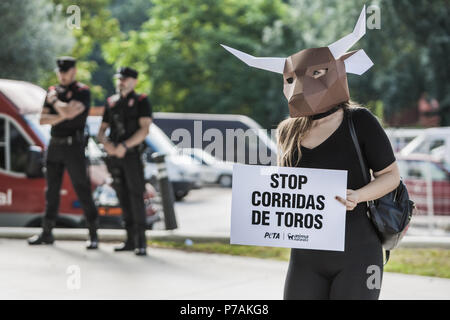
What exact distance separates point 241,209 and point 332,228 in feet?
1.40

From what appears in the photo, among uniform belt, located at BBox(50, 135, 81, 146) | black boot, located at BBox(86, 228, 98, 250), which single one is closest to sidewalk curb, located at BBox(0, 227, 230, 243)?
black boot, located at BBox(86, 228, 98, 250)

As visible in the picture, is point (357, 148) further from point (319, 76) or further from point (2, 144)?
point (2, 144)

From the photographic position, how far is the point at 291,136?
3.63m

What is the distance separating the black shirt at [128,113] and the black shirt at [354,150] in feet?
15.9

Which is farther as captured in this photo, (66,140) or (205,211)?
(205,211)

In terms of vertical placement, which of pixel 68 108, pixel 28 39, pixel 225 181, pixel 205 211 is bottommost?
pixel 225 181

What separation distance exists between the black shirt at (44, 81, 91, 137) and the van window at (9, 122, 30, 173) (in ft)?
5.62

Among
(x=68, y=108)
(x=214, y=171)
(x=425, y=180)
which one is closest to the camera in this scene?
(x=68, y=108)

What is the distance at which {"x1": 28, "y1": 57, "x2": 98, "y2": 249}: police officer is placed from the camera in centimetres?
830

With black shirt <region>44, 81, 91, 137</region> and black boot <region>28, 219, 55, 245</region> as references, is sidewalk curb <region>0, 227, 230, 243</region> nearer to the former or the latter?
black boot <region>28, 219, 55, 245</region>

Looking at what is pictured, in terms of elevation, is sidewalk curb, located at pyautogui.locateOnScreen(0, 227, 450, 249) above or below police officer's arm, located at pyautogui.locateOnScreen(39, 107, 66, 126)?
below

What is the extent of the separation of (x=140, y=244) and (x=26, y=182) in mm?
2232

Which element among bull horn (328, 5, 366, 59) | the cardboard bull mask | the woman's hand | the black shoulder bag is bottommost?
the black shoulder bag

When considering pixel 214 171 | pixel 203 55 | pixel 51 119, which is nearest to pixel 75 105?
pixel 51 119
